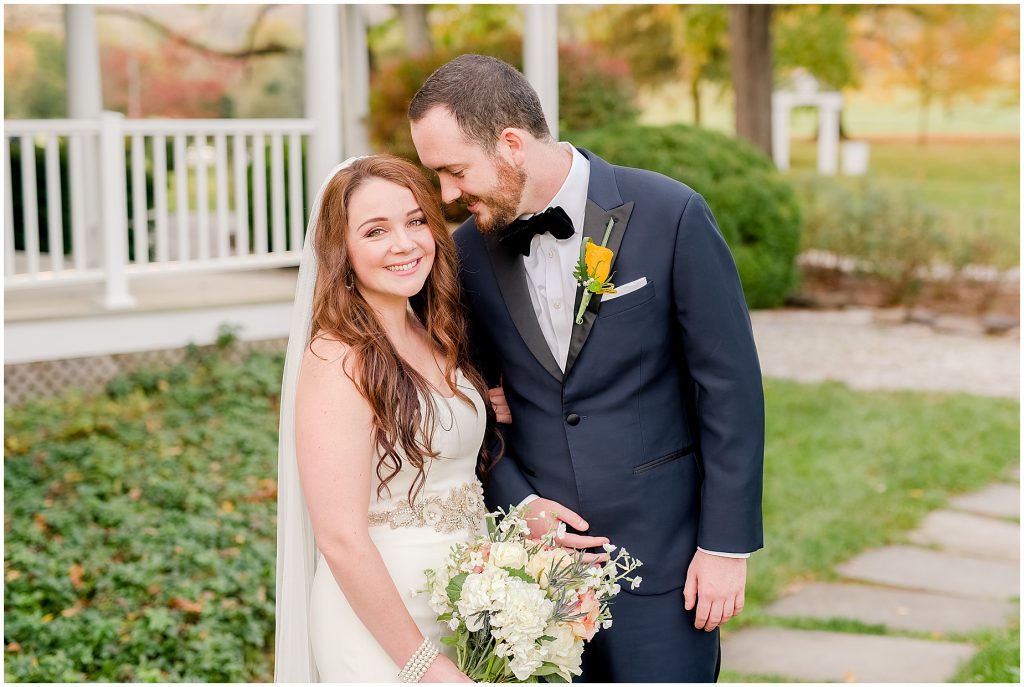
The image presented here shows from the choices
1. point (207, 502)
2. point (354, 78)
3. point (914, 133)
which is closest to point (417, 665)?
point (207, 502)

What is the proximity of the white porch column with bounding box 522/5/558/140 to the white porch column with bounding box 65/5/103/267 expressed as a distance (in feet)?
12.1

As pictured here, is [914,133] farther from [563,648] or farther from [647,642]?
[563,648]

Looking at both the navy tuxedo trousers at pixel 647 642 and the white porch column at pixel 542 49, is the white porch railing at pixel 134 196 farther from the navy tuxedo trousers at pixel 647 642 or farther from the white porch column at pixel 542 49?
the navy tuxedo trousers at pixel 647 642

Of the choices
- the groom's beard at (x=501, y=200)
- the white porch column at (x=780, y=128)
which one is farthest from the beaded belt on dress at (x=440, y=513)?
the white porch column at (x=780, y=128)

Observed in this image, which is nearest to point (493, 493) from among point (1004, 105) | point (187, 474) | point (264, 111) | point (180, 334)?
point (187, 474)

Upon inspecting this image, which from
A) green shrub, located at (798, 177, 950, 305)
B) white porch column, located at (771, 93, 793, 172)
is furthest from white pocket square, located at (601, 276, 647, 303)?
white porch column, located at (771, 93, 793, 172)

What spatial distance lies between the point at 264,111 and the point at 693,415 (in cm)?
1663

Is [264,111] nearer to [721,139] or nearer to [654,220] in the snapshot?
[721,139]

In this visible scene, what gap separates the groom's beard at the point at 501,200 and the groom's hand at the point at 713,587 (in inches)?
36.4

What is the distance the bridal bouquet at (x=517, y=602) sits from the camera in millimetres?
2316

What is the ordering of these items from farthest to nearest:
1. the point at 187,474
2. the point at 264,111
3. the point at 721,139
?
1. the point at 264,111
2. the point at 721,139
3. the point at 187,474

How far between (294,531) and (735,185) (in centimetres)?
975

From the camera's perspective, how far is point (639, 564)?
2557 mm

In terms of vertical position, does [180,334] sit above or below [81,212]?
below
